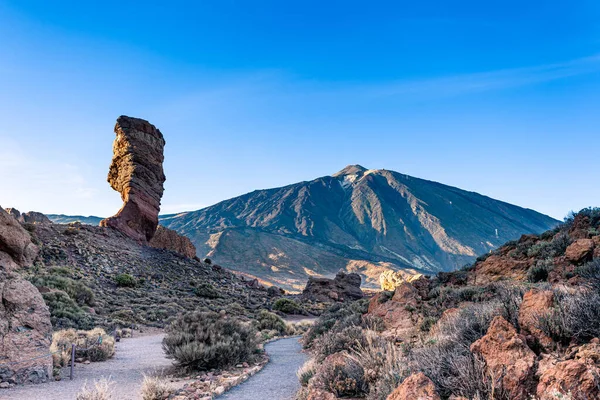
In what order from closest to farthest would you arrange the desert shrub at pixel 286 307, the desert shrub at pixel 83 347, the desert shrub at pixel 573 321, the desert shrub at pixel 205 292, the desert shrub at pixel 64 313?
the desert shrub at pixel 573 321 < the desert shrub at pixel 83 347 < the desert shrub at pixel 64 313 < the desert shrub at pixel 205 292 < the desert shrub at pixel 286 307

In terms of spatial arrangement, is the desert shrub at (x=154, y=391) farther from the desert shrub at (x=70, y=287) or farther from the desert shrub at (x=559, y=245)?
the desert shrub at (x=70, y=287)

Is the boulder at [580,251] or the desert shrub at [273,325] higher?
the boulder at [580,251]

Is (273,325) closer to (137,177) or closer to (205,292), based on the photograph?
(205,292)

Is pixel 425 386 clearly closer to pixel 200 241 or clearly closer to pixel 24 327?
pixel 24 327

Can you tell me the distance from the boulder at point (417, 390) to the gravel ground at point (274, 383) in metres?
4.13

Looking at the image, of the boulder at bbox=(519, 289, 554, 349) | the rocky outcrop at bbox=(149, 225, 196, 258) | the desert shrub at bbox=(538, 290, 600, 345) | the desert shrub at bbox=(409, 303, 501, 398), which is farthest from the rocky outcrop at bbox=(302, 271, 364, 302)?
the desert shrub at bbox=(538, 290, 600, 345)

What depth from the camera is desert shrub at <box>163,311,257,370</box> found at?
410 inches

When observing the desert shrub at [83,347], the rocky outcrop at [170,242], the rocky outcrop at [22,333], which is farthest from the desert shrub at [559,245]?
the rocky outcrop at [170,242]

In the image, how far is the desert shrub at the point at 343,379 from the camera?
6.45 meters

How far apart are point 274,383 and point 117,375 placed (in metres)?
3.93

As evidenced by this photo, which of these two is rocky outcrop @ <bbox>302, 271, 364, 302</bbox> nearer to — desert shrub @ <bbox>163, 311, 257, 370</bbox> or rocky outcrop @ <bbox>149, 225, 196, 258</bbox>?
rocky outcrop @ <bbox>149, 225, 196, 258</bbox>

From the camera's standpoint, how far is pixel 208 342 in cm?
1141

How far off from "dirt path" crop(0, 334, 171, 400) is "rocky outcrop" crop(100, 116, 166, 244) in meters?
29.6

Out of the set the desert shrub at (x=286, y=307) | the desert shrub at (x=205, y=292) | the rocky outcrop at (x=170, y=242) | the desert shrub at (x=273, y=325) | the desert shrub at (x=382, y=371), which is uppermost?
the rocky outcrop at (x=170, y=242)
